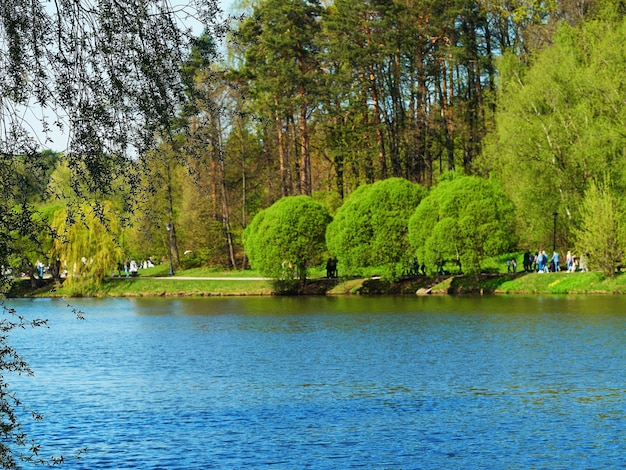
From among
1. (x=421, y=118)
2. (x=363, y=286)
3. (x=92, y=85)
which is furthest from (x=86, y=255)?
(x=92, y=85)

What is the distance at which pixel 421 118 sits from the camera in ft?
225

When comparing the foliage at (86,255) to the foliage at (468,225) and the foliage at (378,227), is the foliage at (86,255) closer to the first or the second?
the foliage at (378,227)

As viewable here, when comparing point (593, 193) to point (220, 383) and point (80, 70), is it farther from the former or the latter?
point (80, 70)

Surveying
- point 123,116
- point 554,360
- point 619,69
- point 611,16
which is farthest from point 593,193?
point 123,116

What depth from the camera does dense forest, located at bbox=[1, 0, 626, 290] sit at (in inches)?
2165

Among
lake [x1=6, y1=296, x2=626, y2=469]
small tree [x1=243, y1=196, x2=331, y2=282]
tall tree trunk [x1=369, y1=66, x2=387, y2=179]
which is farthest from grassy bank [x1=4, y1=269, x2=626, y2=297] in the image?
tall tree trunk [x1=369, y1=66, x2=387, y2=179]

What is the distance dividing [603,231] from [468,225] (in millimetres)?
7279

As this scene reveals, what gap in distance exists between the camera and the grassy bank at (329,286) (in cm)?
5306

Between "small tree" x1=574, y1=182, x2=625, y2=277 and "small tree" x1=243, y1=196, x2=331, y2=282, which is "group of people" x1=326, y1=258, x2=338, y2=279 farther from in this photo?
"small tree" x1=574, y1=182, x2=625, y2=277

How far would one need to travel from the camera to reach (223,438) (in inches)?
741

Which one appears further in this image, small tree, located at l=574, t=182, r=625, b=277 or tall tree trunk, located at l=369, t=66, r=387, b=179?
tall tree trunk, located at l=369, t=66, r=387, b=179

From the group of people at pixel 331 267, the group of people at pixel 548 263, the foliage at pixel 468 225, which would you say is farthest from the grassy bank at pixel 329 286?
the foliage at pixel 468 225

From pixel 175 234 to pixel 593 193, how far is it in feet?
136

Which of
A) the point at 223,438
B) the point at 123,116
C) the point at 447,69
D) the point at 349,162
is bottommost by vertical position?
the point at 223,438
